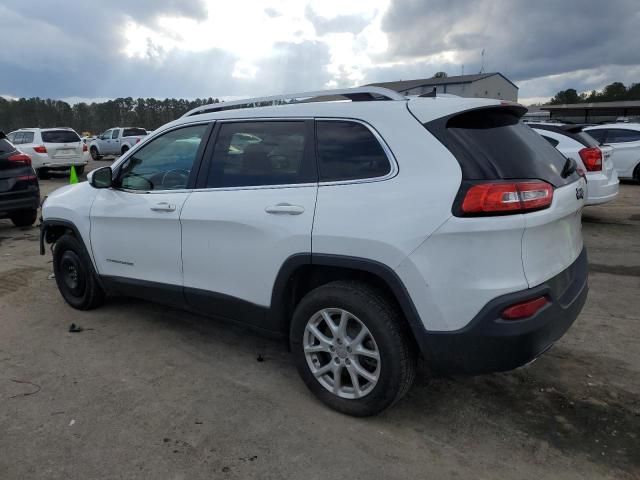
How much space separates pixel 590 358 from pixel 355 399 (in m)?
1.90

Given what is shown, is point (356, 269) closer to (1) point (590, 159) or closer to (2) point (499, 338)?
(2) point (499, 338)

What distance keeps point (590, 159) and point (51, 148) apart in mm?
16159

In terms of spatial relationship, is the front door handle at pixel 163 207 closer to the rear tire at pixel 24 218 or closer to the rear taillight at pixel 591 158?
the rear tire at pixel 24 218

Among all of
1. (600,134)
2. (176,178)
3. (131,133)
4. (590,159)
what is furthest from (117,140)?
(176,178)

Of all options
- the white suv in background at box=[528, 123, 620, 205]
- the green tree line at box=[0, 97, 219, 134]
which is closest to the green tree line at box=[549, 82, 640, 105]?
the green tree line at box=[0, 97, 219, 134]

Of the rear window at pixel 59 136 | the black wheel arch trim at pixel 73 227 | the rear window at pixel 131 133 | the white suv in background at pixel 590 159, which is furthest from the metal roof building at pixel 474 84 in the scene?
the black wheel arch trim at pixel 73 227

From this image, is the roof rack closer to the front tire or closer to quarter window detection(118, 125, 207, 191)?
quarter window detection(118, 125, 207, 191)

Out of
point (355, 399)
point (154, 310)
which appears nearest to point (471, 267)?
point (355, 399)

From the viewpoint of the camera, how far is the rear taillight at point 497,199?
2.41 meters

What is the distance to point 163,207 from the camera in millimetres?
3691

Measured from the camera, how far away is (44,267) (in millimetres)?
6336

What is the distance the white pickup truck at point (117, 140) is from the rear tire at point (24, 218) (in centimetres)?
1777

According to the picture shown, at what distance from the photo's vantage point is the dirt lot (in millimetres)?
2570

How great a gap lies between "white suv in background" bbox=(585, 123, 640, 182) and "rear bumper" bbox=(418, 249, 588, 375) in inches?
486
